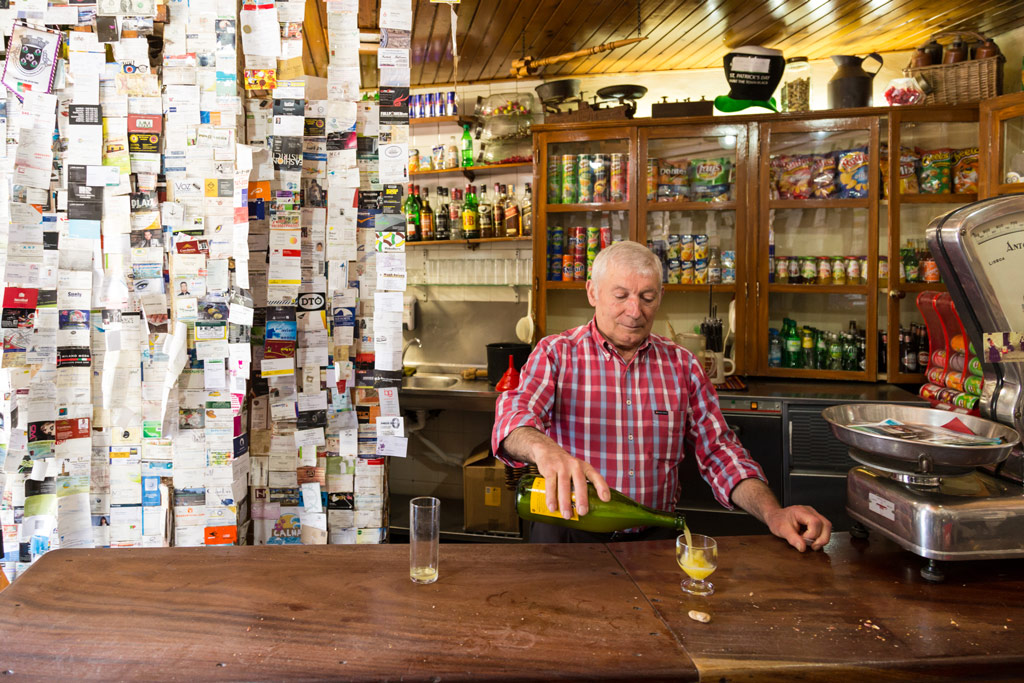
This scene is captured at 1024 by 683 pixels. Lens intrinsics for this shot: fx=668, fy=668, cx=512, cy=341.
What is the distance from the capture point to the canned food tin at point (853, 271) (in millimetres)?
3602

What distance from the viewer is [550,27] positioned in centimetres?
359

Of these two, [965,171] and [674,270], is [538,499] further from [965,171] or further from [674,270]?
[965,171]

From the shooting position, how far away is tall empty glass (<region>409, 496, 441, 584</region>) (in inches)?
53.9

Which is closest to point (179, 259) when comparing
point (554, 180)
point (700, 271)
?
point (554, 180)

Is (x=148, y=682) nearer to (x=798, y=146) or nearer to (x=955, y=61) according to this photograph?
(x=798, y=146)

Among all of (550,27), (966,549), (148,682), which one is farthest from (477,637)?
(550,27)

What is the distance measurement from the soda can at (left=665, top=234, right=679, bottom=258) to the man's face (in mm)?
1797

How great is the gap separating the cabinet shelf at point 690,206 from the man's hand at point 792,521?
2.24 metres

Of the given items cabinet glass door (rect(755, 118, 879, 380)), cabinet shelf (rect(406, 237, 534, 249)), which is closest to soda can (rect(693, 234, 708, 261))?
cabinet glass door (rect(755, 118, 879, 380))

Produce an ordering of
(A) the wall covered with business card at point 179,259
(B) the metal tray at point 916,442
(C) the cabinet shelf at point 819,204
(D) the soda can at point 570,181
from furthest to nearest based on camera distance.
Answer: (D) the soda can at point 570,181, (C) the cabinet shelf at point 819,204, (A) the wall covered with business card at point 179,259, (B) the metal tray at point 916,442

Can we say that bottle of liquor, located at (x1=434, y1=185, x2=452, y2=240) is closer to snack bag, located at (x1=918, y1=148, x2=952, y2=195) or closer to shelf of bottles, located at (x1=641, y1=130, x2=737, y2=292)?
shelf of bottles, located at (x1=641, y1=130, x2=737, y2=292)

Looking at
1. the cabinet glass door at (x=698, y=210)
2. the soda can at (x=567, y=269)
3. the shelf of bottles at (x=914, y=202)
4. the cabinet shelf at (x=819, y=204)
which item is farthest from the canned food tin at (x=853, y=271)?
the soda can at (x=567, y=269)

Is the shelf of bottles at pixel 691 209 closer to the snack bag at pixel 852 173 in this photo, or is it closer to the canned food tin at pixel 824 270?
the canned food tin at pixel 824 270

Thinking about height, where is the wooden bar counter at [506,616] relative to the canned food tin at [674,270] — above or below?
below
